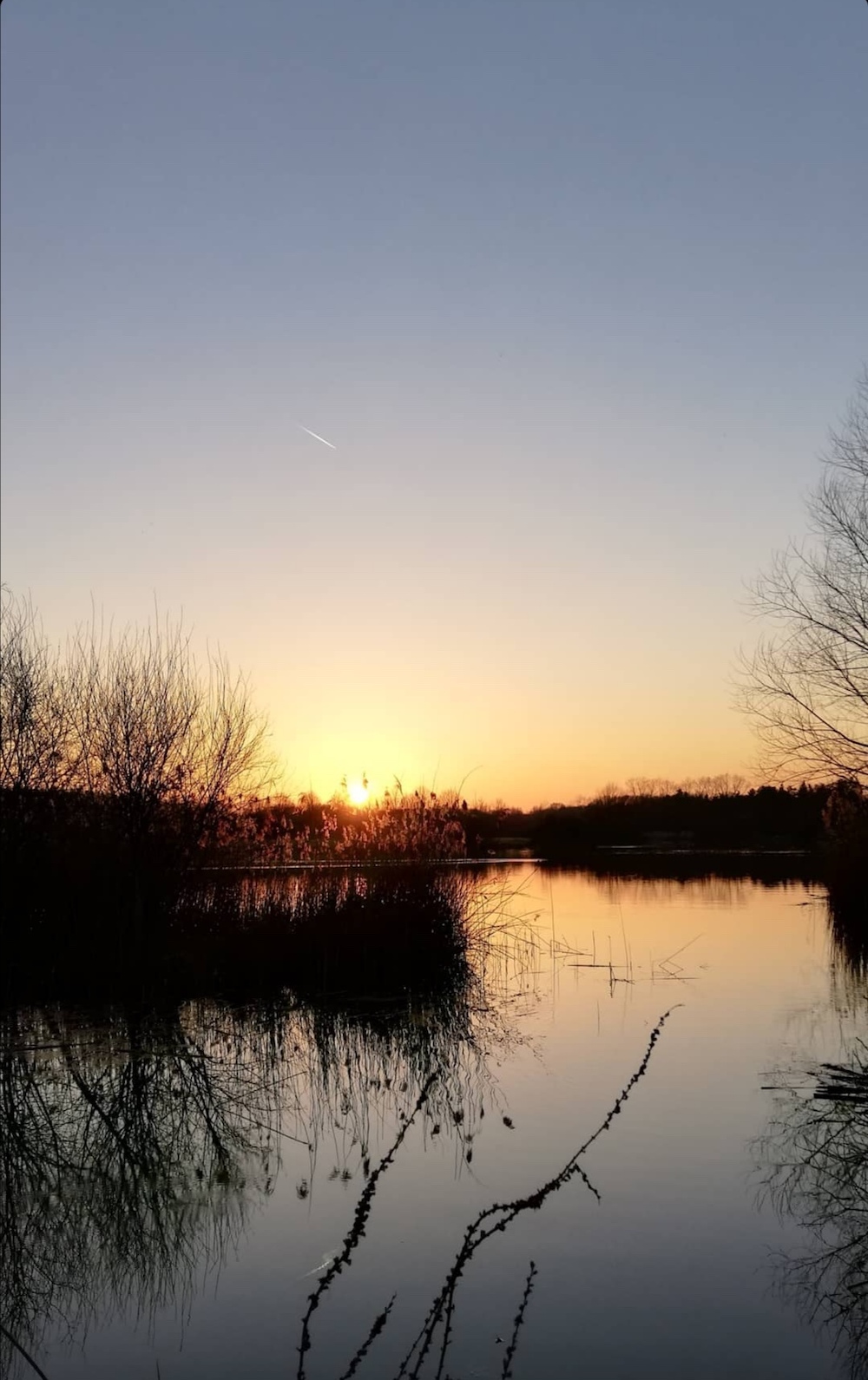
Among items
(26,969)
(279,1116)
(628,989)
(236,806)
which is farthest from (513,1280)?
(236,806)

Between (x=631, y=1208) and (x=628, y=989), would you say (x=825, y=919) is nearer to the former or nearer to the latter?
(x=628, y=989)

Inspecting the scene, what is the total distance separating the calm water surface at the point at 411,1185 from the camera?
13.4ft

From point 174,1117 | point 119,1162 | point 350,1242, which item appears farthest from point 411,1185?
point 174,1117

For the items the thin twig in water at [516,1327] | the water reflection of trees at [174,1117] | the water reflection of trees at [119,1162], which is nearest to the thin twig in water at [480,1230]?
the thin twig in water at [516,1327]

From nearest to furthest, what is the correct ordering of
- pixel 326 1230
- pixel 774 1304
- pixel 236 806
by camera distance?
pixel 774 1304 → pixel 326 1230 → pixel 236 806

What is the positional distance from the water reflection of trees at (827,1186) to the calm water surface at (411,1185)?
0.14 feet

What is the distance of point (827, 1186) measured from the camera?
18.8 feet

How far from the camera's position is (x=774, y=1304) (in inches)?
172

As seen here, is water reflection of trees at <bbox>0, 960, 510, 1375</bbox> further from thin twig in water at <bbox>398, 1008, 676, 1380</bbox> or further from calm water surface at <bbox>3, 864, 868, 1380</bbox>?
thin twig in water at <bbox>398, 1008, 676, 1380</bbox>

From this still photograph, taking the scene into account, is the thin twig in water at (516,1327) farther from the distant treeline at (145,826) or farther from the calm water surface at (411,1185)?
the distant treeline at (145,826)

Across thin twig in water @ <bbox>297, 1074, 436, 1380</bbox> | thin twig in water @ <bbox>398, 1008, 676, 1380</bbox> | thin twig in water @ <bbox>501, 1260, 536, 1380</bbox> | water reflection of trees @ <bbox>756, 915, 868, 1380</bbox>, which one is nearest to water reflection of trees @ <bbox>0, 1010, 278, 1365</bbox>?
thin twig in water @ <bbox>297, 1074, 436, 1380</bbox>

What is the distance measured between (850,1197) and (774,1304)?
1381 mm

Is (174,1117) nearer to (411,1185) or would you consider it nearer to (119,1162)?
(119,1162)

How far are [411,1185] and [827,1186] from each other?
2.10 metres
